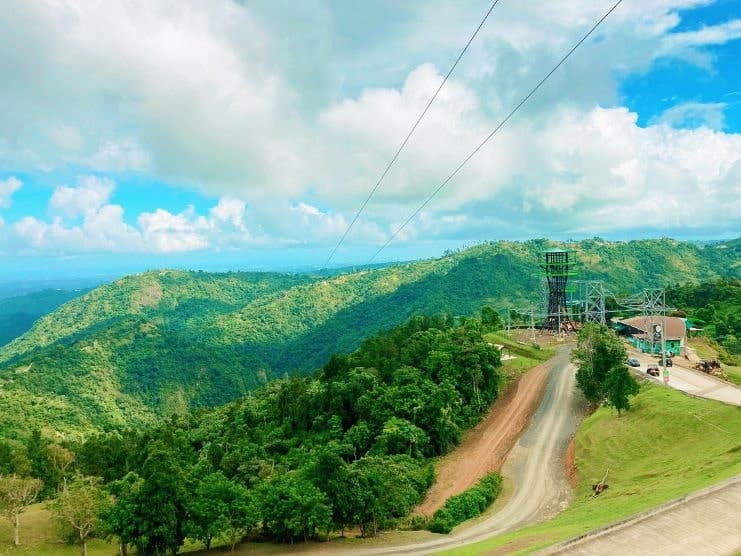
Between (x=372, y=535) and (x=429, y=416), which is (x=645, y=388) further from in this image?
(x=372, y=535)

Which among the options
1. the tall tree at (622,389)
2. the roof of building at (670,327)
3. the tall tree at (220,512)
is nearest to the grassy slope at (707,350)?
the roof of building at (670,327)

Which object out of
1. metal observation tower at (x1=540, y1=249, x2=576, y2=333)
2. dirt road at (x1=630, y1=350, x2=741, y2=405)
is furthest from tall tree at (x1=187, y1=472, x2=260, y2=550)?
metal observation tower at (x1=540, y1=249, x2=576, y2=333)

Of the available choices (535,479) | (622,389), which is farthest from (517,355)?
(535,479)

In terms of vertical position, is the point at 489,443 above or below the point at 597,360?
below

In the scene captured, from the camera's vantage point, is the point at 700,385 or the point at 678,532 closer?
the point at 678,532

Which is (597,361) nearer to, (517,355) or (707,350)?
(517,355)

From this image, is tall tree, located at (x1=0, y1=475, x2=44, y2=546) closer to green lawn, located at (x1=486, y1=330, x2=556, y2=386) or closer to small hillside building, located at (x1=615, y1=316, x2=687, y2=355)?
green lawn, located at (x1=486, y1=330, x2=556, y2=386)
